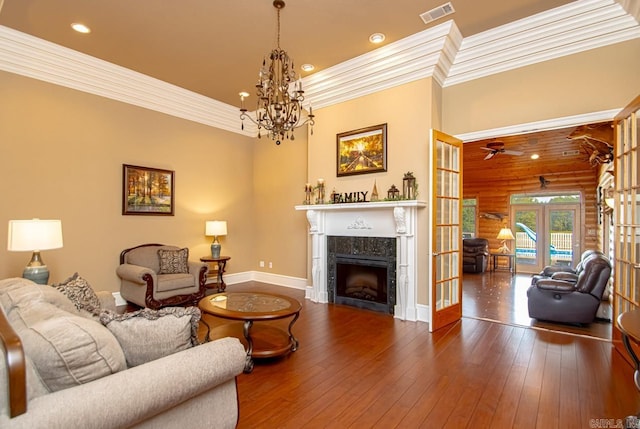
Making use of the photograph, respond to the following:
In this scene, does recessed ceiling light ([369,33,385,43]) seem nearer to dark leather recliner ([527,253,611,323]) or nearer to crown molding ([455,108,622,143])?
crown molding ([455,108,622,143])

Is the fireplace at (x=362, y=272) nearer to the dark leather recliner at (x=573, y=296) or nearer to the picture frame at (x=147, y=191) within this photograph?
the dark leather recliner at (x=573, y=296)

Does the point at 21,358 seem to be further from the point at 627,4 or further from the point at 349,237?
the point at 627,4

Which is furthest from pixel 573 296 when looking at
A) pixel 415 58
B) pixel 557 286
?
pixel 415 58

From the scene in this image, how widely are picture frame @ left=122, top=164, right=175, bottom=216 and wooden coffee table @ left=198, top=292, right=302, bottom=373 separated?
257 centimetres

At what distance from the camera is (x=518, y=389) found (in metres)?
2.55

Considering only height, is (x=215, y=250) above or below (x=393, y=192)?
below

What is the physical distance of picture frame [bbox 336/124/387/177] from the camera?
4.70 meters

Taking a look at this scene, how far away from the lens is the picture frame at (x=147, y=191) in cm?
503

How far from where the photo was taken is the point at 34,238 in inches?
128

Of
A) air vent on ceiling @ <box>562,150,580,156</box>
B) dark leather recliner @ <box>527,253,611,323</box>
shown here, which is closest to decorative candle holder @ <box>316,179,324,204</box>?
dark leather recliner @ <box>527,253,611,323</box>

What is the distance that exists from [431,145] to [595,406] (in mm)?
2829

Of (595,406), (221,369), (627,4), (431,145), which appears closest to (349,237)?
(431,145)

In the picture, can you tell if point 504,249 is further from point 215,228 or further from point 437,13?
point 215,228

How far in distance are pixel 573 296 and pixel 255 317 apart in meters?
4.05
